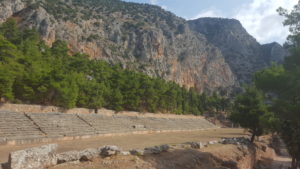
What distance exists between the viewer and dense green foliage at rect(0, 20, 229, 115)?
87.9 feet

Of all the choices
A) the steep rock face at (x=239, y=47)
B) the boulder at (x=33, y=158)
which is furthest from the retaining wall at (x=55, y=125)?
the steep rock face at (x=239, y=47)

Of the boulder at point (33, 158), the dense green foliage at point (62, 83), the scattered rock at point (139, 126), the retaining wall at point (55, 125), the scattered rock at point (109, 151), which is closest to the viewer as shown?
the boulder at point (33, 158)

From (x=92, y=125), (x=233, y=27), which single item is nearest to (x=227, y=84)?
(x=233, y=27)

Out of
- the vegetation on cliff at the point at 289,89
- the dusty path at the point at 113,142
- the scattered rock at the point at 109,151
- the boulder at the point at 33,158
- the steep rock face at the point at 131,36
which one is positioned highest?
the steep rock face at the point at 131,36

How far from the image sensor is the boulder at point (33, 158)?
21.9 feet

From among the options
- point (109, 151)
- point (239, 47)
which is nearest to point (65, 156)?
point (109, 151)

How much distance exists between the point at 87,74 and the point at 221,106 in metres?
54.4

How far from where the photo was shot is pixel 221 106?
84.0 metres

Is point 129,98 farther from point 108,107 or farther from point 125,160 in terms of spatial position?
point 125,160

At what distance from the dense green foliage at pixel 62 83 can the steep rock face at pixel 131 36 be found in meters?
21.4

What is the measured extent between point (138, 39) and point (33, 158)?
93.2 meters

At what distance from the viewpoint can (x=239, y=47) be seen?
162250 mm

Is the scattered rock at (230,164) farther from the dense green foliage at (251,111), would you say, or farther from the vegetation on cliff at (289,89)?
the dense green foliage at (251,111)

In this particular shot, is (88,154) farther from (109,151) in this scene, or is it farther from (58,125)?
(58,125)
